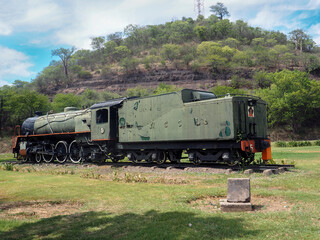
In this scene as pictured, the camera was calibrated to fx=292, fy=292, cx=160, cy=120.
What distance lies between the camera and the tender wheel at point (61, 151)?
69.6 feet

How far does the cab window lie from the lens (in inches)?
720

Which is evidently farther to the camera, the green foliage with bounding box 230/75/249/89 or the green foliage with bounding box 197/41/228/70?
the green foliage with bounding box 197/41/228/70

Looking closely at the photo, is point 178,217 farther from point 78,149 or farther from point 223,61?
point 223,61

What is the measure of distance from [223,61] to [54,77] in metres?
60.1

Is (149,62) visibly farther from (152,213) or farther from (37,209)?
(152,213)

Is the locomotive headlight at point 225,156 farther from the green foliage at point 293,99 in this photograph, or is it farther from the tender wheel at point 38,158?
the green foliage at point 293,99

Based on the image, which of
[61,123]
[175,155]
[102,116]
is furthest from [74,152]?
[175,155]

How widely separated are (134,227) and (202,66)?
98.0m

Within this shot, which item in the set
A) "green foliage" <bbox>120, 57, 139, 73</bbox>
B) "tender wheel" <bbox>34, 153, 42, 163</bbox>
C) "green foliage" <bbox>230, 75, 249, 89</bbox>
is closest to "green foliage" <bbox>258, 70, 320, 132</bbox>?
"green foliage" <bbox>230, 75, 249, 89</bbox>

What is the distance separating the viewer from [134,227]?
592cm

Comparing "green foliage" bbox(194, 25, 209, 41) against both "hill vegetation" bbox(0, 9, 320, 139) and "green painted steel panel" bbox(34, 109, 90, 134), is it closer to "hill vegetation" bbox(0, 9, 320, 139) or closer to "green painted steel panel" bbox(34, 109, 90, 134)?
"hill vegetation" bbox(0, 9, 320, 139)

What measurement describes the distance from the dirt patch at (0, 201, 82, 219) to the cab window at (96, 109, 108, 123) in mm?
10000

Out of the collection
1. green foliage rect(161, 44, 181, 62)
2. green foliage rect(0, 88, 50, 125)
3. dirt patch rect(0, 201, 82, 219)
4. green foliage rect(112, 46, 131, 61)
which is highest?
green foliage rect(112, 46, 131, 61)

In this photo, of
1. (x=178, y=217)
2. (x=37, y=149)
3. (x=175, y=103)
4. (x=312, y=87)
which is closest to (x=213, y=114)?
(x=175, y=103)
